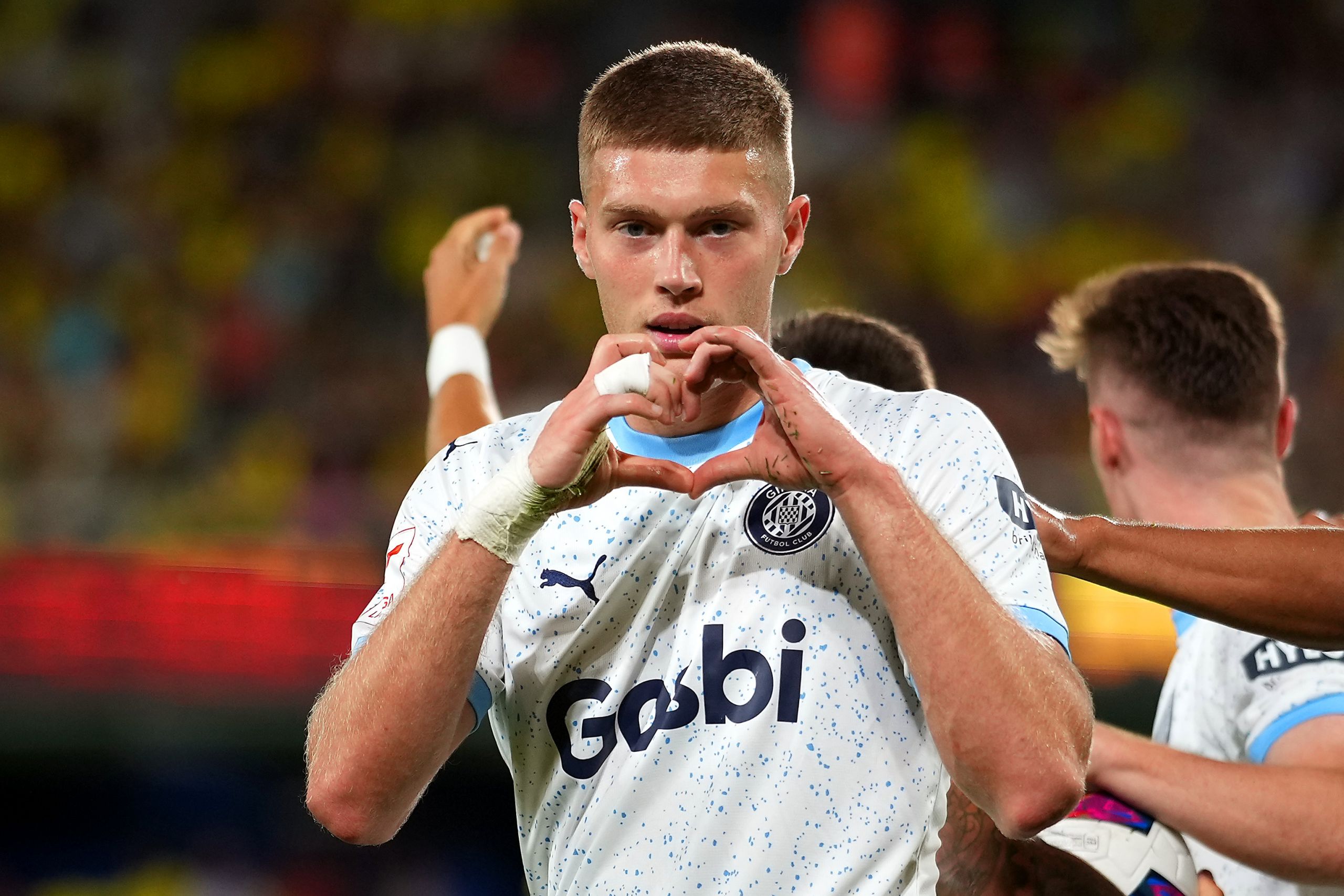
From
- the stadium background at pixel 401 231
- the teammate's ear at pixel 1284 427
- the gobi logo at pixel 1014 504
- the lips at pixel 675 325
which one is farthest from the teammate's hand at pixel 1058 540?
the stadium background at pixel 401 231

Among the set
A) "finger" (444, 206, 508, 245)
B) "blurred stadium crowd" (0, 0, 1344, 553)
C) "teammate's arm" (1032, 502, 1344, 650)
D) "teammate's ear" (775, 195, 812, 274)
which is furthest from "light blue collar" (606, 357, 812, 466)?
"blurred stadium crowd" (0, 0, 1344, 553)

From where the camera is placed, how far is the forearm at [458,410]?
3.58 metres

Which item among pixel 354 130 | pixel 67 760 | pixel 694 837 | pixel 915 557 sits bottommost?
pixel 67 760

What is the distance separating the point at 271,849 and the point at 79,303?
4291 mm

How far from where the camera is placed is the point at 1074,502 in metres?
6.27

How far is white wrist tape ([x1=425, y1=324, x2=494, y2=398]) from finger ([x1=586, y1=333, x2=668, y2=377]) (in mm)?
1745

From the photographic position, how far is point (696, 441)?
2318 mm

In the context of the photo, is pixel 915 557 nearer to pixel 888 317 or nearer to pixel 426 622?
pixel 426 622

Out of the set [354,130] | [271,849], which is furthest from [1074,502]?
[354,130]

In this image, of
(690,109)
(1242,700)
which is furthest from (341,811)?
(1242,700)

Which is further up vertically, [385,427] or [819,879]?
[819,879]

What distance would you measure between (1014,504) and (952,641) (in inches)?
14.1

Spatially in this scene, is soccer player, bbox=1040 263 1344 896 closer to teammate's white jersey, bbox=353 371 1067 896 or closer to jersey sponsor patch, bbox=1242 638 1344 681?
jersey sponsor patch, bbox=1242 638 1344 681

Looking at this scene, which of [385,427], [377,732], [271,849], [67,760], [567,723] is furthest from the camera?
[385,427]
